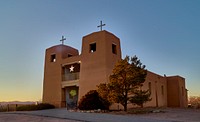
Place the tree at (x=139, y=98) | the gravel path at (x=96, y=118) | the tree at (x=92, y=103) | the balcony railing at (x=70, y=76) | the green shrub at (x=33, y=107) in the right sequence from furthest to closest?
1. the balcony railing at (x=70, y=76)
2. the green shrub at (x=33, y=107)
3. the tree at (x=92, y=103)
4. the tree at (x=139, y=98)
5. the gravel path at (x=96, y=118)

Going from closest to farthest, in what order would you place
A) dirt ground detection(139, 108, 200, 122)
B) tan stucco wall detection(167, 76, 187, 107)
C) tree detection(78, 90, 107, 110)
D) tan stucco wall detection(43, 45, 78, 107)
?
dirt ground detection(139, 108, 200, 122) → tree detection(78, 90, 107, 110) → tan stucco wall detection(43, 45, 78, 107) → tan stucco wall detection(167, 76, 187, 107)

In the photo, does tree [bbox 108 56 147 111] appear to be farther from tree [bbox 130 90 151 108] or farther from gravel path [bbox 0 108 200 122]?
gravel path [bbox 0 108 200 122]

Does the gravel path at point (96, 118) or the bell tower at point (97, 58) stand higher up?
the bell tower at point (97, 58)

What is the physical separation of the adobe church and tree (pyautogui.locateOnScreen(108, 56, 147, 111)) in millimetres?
3327

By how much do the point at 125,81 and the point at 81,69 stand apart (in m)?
6.96

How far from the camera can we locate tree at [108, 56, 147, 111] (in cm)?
1706

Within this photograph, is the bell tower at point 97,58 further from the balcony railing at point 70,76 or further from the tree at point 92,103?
the tree at point 92,103

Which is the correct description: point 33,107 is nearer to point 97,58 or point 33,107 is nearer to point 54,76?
point 54,76

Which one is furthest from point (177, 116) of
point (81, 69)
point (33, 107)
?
point (33, 107)

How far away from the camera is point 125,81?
679 inches

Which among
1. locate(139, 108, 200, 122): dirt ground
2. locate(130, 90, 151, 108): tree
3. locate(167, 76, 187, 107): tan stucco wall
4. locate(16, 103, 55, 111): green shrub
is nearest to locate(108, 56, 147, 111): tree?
locate(130, 90, 151, 108): tree

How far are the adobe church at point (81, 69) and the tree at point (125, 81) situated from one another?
3327 mm

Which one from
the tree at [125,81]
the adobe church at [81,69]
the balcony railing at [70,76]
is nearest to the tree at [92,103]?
the tree at [125,81]

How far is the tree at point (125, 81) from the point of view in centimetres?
1706
